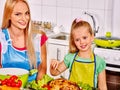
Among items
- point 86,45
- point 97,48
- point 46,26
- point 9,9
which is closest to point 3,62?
point 9,9

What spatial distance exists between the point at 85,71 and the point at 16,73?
1.21 ft

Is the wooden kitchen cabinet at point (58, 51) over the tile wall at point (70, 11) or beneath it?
beneath

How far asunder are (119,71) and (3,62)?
1250 mm

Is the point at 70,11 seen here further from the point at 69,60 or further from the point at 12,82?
the point at 12,82

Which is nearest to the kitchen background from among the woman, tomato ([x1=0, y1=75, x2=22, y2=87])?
the woman

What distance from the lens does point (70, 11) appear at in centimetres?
332

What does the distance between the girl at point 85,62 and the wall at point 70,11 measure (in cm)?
157

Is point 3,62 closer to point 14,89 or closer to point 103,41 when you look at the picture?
point 14,89

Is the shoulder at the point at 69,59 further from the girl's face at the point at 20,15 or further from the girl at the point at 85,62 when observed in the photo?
the girl's face at the point at 20,15

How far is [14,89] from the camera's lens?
1400mm

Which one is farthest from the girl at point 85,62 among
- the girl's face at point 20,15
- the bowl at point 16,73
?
the girl's face at point 20,15

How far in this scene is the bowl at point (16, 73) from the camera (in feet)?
4.79

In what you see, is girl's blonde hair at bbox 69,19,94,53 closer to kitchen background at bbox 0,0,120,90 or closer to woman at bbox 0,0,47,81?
woman at bbox 0,0,47,81

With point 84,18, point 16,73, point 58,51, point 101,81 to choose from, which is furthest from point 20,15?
point 84,18
